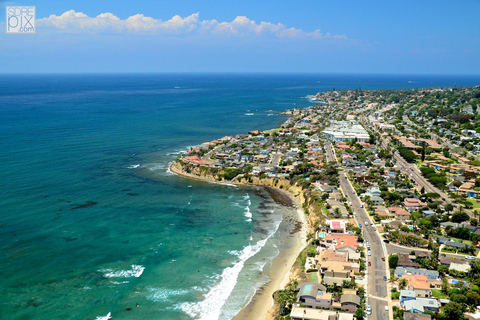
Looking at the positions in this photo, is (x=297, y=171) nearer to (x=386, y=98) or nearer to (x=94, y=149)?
(x=94, y=149)

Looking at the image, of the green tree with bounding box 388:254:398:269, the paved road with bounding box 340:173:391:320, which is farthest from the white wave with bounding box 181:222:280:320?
the green tree with bounding box 388:254:398:269

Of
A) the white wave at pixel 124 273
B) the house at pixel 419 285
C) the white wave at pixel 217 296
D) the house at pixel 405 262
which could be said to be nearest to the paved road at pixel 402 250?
the house at pixel 405 262

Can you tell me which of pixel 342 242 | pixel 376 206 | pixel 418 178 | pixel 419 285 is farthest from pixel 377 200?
pixel 419 285

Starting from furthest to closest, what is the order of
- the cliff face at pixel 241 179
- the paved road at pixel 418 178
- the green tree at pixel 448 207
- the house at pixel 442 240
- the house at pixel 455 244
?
the cliff face at pixel 241 179, the paved road at pixel 418 178, the green tree at pixel 448 207, the house at pixel 442 240, the house at pixel 455 244

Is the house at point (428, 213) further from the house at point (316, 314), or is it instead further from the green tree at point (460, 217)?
the house at point (316, 314)

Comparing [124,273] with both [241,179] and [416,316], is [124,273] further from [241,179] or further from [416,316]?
[241,179]

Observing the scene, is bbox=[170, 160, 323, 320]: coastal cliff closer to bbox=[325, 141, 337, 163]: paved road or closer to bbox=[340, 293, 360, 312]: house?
bbox=[340, 293, 360, 312]: house

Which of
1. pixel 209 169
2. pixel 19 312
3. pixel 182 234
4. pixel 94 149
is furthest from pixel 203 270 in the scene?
pixel 94 149
